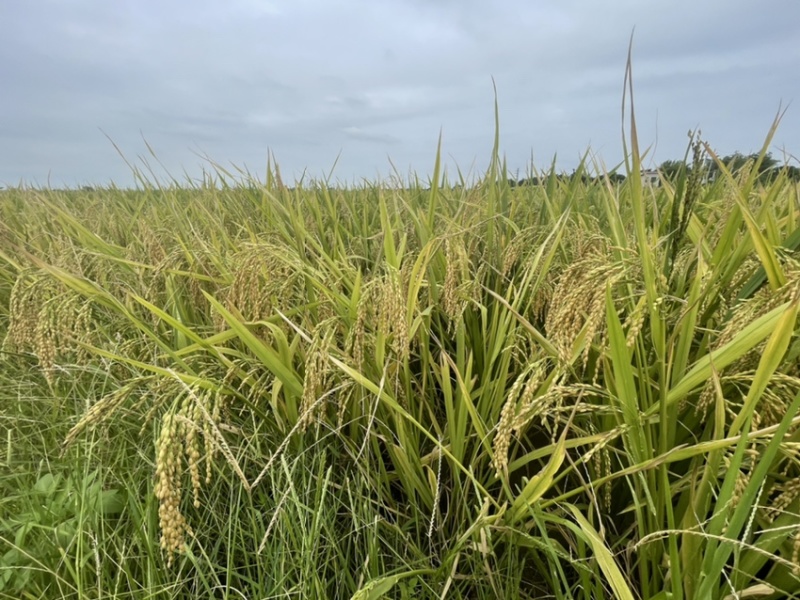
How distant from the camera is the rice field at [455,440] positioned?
0.96 m

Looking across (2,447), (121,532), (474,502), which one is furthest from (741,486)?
(2,447)

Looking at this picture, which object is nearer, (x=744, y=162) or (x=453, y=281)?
(x=453, y=281)

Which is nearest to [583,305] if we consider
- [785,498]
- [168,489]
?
[785,498]

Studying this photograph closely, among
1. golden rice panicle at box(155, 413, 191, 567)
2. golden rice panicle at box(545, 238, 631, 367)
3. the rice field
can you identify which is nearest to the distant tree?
the rice field

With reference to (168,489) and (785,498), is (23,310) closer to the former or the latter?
(168,489)

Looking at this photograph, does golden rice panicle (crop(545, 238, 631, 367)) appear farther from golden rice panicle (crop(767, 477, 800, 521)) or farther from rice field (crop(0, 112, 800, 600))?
golden rice panicle (crop(767, 477, 800, 521))

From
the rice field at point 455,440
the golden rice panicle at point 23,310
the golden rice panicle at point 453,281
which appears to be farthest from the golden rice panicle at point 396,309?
the golden rice panicle at point 23,310

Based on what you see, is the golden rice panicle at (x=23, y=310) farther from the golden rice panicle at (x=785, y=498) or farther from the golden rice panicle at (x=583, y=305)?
the golden rice panicle at (x=785, y=498)

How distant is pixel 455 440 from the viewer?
4.05 ft

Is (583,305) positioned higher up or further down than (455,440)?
higher up

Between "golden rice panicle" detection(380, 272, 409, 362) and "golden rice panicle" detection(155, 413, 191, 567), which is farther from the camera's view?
"golden rice panicle" detection(380, 272, 409, 362)

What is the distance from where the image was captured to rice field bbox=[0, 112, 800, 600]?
960mm

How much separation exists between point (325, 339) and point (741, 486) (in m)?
A: 0.83

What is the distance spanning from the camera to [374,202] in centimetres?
328
